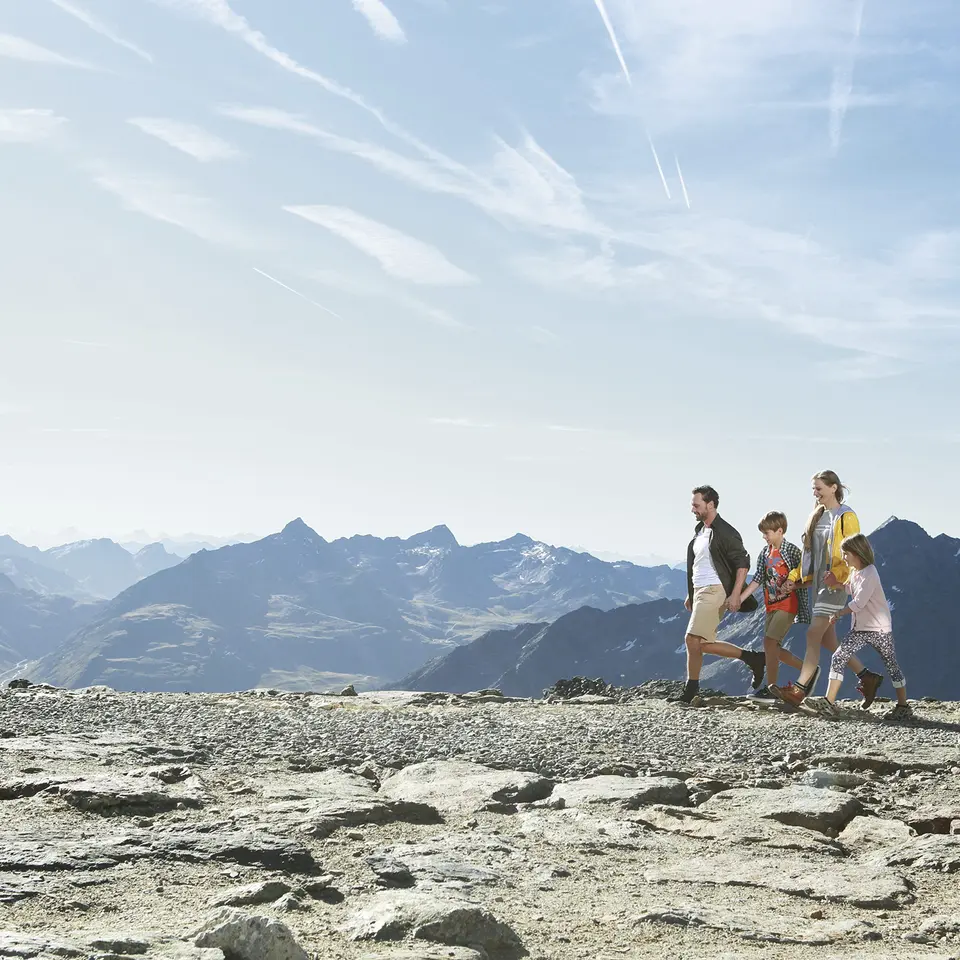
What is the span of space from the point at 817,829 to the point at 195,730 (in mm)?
9467

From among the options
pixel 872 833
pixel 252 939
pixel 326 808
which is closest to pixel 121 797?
pixel 326 808

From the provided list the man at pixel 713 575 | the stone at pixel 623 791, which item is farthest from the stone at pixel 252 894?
the man at pixel 713 575

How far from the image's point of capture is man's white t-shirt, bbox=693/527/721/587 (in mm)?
17513

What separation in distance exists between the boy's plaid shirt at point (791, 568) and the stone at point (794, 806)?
8.27 meters

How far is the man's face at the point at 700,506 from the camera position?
58.4ft

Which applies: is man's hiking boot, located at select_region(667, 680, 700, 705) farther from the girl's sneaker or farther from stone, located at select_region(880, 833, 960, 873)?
stone, located at select_region(880, 833, 960, 873)

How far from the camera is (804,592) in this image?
18172 mm

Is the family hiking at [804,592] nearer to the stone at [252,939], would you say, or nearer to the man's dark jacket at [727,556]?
the man's dark jacket at [727,556]

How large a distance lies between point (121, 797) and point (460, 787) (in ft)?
12.0

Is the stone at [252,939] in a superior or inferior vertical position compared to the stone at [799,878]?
superior

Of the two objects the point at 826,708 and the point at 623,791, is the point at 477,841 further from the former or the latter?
the point at 826,708

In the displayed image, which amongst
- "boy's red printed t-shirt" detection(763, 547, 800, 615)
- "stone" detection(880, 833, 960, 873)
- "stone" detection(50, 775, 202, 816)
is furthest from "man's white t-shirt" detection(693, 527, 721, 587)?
"stone" detection(50, 775, 202, 816)

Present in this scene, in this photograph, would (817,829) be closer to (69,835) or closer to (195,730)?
(69,835)

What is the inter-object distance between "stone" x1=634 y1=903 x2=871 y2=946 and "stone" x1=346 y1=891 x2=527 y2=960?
1.13 meters
